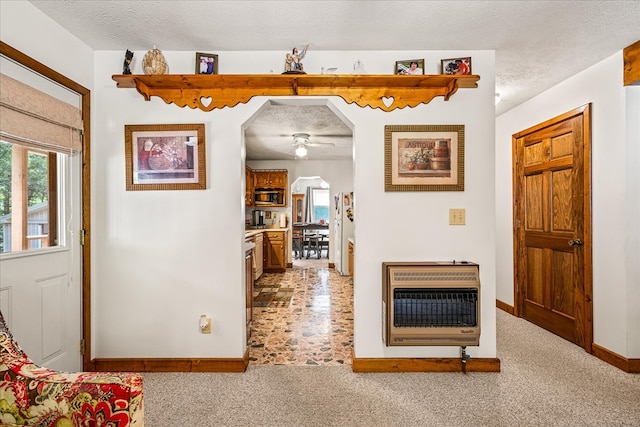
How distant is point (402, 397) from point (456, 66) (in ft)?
7.76

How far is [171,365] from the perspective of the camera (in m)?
2.45

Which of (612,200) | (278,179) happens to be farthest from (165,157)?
(278,179)

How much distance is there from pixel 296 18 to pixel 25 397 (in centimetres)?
226

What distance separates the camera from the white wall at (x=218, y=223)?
8.10 ft

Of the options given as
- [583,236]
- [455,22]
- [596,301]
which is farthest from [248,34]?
[596,301]

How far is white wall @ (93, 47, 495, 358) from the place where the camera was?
2469mm

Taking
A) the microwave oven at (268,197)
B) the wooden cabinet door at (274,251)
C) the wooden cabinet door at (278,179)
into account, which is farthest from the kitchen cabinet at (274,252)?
the wooden cabinet door at (278,179)

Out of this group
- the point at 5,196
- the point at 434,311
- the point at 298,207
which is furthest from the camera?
the point at 298,207

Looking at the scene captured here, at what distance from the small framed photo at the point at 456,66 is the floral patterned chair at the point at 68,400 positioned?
2.65 m

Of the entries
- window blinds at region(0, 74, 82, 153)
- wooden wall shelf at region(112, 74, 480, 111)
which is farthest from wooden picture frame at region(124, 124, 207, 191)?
window blinds at region(0, 74, 82, 153)

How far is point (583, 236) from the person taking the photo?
283 cm

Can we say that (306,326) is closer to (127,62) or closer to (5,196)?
(5,196)

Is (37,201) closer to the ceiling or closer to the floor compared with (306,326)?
closer to the ceiling

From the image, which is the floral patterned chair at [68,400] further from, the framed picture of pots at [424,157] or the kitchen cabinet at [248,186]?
the kitchen cabinet at [248,186]
